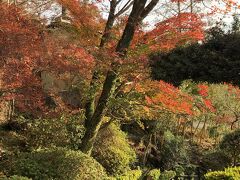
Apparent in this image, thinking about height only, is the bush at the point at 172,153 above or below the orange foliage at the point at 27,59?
below

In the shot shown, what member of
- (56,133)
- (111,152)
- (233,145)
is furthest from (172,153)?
(56,133)

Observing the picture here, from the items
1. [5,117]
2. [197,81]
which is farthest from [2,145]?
[197,81]

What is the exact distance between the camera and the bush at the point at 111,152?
32.5 feet

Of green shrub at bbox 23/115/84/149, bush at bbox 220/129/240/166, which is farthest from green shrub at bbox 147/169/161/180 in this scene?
bush at bbox 220/129/240/166

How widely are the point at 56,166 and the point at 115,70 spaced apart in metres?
2.47

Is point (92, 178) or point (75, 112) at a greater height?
point (75, 112)

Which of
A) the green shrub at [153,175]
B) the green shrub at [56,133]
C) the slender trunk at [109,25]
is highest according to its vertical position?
the slender trunk at [109,25]

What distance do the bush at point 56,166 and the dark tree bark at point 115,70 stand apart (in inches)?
41.5

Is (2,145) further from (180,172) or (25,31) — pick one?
(180,172)

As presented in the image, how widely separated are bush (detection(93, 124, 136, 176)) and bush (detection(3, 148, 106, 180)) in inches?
84.6

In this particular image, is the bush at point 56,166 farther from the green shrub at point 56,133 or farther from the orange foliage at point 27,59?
the green shrub at point 56,133

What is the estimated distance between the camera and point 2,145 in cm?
988

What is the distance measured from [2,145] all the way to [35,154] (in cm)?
253

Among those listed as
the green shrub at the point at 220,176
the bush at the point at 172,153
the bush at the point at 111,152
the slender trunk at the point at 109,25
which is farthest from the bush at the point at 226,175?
the slender trunk at the point at 109,25
